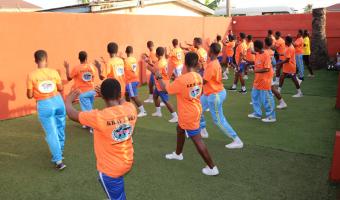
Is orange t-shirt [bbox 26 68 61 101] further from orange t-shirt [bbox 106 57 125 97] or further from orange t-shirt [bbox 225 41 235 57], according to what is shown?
orange t-shirt [bbox 225 41 235 57]

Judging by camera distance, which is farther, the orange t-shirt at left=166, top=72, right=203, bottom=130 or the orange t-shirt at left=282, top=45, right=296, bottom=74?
the orange t-shirt at left=282, top=45, right=296, bottom=74

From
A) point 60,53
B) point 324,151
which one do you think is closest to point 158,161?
point 324,151

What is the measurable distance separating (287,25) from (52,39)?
13210 mm

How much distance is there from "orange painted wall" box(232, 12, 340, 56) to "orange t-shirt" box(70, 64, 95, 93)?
14308mm

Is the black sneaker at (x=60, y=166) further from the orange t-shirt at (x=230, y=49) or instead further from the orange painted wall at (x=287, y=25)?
the orange painted wall at (x=287, y=25)

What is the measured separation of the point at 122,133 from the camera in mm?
3412

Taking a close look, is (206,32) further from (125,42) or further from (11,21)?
(11,21)

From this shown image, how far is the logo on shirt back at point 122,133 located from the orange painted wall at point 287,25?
17045 millimetres

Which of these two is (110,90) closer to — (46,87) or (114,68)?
(46,87)

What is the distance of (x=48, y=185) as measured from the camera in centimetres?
515

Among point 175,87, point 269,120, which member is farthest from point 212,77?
point 269,120

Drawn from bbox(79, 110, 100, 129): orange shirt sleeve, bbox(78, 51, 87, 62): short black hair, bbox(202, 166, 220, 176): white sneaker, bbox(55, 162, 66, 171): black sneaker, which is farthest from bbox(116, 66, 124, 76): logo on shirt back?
bbox(79, 110, 100, 129): orange shirt sleeve

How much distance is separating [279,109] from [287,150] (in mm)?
3166

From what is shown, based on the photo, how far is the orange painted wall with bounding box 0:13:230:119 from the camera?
893cm
